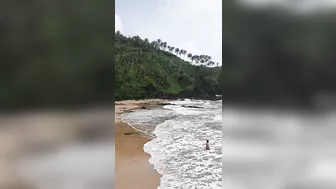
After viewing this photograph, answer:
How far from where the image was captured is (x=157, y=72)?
17.2 ft

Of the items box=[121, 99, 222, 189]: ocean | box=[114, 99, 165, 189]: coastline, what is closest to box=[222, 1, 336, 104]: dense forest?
box=[121, 99, 222, 189]: ocean

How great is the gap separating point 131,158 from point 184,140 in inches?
32.4

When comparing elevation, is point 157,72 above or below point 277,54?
above

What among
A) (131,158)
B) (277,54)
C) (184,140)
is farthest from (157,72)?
(277,54)

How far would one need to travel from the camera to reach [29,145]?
1.15 meters

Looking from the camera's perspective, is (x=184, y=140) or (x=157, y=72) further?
(x=157, y=72)

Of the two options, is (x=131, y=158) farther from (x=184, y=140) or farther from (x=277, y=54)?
(x=277, y=54)

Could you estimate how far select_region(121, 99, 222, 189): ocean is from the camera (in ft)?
12.4

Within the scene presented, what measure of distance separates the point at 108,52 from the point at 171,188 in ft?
9.08

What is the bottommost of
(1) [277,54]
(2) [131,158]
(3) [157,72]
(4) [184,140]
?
(2) [131,158]

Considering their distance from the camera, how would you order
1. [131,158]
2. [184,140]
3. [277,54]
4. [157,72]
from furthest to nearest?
[157,72], [184,140], [131,158], [277,54]

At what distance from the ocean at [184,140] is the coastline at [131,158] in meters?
0.10

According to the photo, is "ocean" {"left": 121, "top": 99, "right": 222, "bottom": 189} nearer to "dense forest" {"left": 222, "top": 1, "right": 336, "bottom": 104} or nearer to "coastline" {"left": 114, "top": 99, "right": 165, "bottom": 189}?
"coastline" {"left": 114, "top": 99, "right": 165, "bottom": 189}

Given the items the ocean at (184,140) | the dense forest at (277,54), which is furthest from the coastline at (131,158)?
the dense forest at (277,54)
